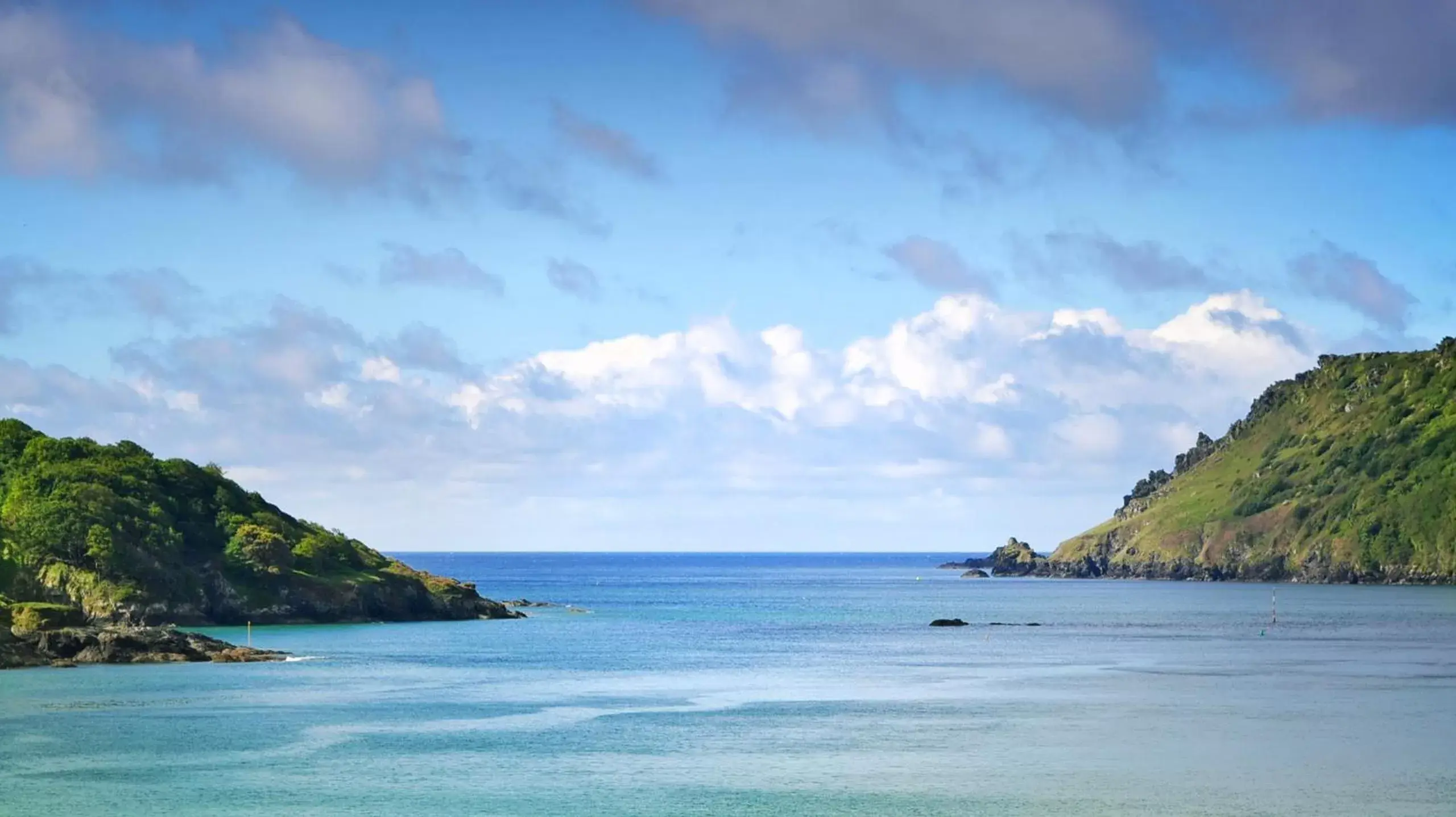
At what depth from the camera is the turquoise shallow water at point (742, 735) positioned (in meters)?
77.4

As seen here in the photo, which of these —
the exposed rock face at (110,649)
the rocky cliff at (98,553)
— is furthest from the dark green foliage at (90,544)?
the exposed rock face at (110,649)

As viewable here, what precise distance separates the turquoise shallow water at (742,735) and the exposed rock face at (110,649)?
5050 millimetres

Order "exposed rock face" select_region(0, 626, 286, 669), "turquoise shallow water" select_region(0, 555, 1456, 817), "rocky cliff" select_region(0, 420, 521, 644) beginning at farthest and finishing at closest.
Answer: "rocky cliff" select_region(0, 420, 521, 644), "exposed rock face" select_region(0, 626, 286, 669), "turquoise shallow water" select_region(0, 555, 1456, 817)

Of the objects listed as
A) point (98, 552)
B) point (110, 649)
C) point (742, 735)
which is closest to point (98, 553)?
point (98, 552)

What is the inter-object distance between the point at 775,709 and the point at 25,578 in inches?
3959

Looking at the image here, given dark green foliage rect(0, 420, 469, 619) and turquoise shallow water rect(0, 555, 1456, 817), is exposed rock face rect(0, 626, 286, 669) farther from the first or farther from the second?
dark green foliage rect(0, 420, 469, 619)

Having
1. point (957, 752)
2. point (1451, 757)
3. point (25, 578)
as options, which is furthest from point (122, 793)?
point (25, 578)

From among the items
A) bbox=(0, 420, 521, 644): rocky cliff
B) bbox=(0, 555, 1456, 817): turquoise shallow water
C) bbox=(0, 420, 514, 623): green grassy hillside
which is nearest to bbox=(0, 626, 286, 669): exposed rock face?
bbox=(0, 555, 1456, 817): turquoise shallow water

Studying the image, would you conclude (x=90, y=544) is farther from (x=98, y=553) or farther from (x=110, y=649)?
(x=110, y=649)

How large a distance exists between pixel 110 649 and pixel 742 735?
7070 cm

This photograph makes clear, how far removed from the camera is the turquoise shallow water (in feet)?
254

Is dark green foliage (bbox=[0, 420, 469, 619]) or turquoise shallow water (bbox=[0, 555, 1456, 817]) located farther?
dark green foliage (bbox=[0, 420, 469, 619])

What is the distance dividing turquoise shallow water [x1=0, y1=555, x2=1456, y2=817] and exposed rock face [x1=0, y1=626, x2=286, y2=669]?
5050 mm

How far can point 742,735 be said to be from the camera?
327 ft
